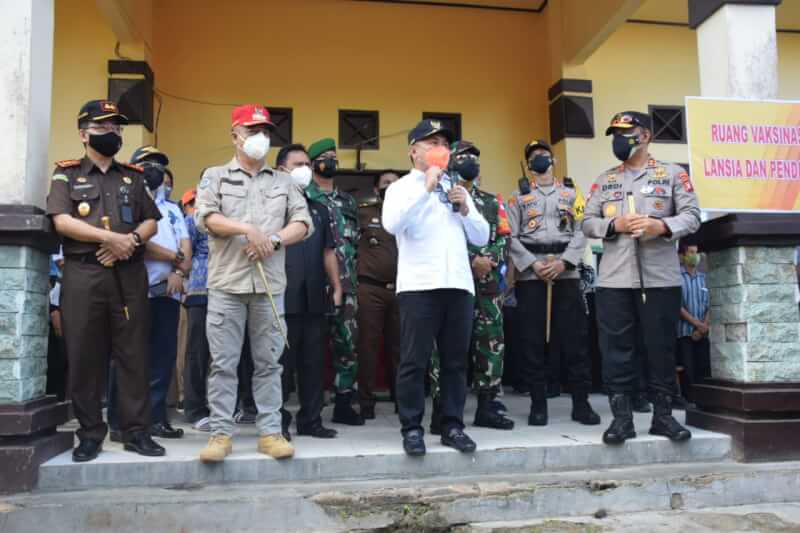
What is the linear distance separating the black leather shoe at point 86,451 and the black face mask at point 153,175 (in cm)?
170

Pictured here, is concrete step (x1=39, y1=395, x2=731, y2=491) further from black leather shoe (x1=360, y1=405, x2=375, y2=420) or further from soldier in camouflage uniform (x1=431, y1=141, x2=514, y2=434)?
black leather shoe (x1=360, y1=405, x2=375, y2=420)

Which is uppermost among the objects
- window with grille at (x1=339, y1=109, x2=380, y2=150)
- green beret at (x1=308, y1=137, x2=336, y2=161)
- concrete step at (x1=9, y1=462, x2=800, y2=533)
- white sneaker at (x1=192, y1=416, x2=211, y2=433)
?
window with grille at (x1=339, y1=109, x2=380, y2=150)

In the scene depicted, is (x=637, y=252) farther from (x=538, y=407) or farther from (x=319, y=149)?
(x=319, y=149)

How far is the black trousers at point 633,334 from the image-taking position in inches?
161

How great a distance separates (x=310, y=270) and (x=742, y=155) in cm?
286

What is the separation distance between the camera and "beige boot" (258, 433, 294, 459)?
3.57 meters

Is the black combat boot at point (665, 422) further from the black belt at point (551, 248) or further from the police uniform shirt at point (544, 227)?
the black belt at point (551, 248)

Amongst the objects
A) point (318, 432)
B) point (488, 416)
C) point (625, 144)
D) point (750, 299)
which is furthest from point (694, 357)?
point (318, 432)

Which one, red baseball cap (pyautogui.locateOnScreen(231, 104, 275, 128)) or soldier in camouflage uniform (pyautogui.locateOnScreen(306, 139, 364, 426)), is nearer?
red baseball cap (pyautogui.locateOnScreen(231, 104, 275, 128))

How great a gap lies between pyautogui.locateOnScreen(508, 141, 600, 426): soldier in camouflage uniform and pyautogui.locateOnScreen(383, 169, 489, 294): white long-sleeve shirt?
107 centimetres

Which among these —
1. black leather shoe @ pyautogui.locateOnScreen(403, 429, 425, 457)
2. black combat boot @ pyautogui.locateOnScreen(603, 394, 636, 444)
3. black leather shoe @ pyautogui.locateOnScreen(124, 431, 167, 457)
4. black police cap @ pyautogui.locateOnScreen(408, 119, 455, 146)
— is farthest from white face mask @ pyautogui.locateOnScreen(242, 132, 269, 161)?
black combat boot @ pyautogui.locateOnScreen(603, 394, 636, 444)

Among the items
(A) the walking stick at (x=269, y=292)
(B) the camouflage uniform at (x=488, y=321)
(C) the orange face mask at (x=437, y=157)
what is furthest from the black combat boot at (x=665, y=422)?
(A) the walking stick at (x=269, y=292)

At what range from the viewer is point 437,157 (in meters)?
3.74

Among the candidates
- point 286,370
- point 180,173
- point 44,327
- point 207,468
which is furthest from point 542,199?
point 180,173
